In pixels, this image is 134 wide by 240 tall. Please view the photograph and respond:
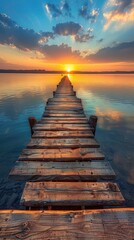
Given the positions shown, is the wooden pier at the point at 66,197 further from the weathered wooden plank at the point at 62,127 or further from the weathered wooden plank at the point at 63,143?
the weathered wooden plank at the point at 62,127

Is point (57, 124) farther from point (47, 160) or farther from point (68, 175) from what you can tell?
point (68, 175)

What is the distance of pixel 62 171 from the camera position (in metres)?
3.55

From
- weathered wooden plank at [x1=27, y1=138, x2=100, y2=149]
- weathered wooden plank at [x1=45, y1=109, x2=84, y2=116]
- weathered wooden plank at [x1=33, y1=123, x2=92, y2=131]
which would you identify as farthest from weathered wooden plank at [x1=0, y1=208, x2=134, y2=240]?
weathered wooden plank at [x1=45, y1=109, x2=84, y2=116]

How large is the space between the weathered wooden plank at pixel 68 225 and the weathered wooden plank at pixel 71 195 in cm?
26

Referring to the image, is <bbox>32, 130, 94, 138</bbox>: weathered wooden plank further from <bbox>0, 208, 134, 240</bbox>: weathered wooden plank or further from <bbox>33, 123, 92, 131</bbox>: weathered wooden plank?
<bbox>0, 208, 134, 240</bbox>: weathered wooden plank

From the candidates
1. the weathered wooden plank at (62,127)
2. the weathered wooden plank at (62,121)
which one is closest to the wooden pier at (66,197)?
the weathered wooden plank at (62,127)

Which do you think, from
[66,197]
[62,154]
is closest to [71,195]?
[66,197]

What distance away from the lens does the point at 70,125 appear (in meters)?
6.80

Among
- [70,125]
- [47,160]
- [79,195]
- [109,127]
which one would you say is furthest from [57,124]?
[109,127]

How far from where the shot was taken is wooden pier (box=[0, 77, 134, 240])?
7.13 ft

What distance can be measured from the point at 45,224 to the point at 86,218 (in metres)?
0.58

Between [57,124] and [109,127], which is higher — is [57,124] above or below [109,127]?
above

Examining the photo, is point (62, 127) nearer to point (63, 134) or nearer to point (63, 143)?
point (63, 134)

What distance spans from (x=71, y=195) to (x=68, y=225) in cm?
61
